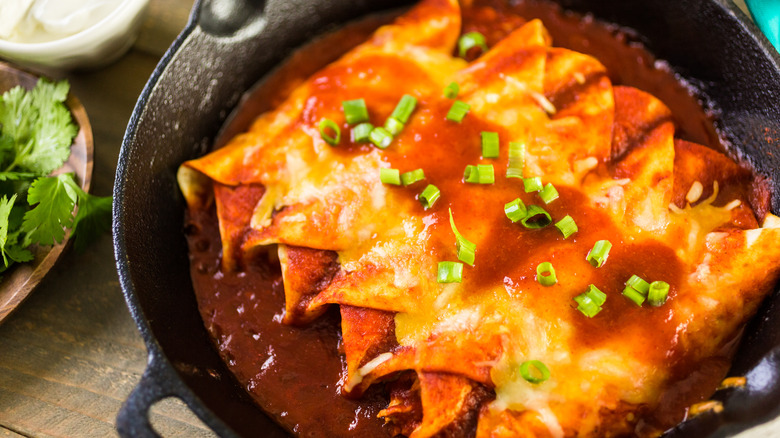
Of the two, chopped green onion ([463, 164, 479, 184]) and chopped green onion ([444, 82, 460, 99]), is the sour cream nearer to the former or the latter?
chopped green onion ([444, 82, 460, 99])

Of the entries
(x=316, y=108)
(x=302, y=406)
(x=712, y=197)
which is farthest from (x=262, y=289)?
(x=712, y=197)

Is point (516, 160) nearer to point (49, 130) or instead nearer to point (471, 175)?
point (471, 175)

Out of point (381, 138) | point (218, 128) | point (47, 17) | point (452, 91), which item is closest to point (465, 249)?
point (381, 138)

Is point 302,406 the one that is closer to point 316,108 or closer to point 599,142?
point 316,108

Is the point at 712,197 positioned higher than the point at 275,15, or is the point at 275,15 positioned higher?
the point at 275,15

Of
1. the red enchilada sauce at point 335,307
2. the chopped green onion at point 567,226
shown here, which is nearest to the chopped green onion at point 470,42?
the red enchilada sauce at point 335,307
